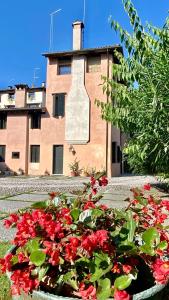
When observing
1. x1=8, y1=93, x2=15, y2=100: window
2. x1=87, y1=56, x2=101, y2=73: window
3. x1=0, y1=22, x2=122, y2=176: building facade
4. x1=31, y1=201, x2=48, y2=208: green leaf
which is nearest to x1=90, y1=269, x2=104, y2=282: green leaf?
x1=31, y1=201, x2=48, y2=208: green leaf

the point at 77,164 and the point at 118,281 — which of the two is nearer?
the point at 118,281

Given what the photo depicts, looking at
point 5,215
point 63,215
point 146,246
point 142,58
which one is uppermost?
point 142,58

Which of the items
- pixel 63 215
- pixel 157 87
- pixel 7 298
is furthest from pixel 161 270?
pixel 157 87

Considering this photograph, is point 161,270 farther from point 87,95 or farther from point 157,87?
point 87,95

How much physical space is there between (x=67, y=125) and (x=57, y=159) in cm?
307

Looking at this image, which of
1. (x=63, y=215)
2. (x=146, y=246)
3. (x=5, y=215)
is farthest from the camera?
(x=5, y=215)

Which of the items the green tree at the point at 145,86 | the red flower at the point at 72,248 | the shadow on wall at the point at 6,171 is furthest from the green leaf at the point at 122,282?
the shadow on wall at the point at 6,171

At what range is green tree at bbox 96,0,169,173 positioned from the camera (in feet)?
22.8

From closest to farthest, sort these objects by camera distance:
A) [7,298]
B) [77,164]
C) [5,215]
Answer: [7,298]
[5,215]
[77,164]

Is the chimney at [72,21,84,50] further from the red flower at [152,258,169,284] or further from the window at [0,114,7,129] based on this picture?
the red flower at [152,258,169,284]

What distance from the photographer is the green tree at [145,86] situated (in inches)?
273

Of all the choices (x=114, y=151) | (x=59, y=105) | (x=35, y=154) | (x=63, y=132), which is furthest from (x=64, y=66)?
(x=114, y=151)

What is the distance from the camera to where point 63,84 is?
27906 millimetres

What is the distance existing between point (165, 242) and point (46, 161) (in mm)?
25739
